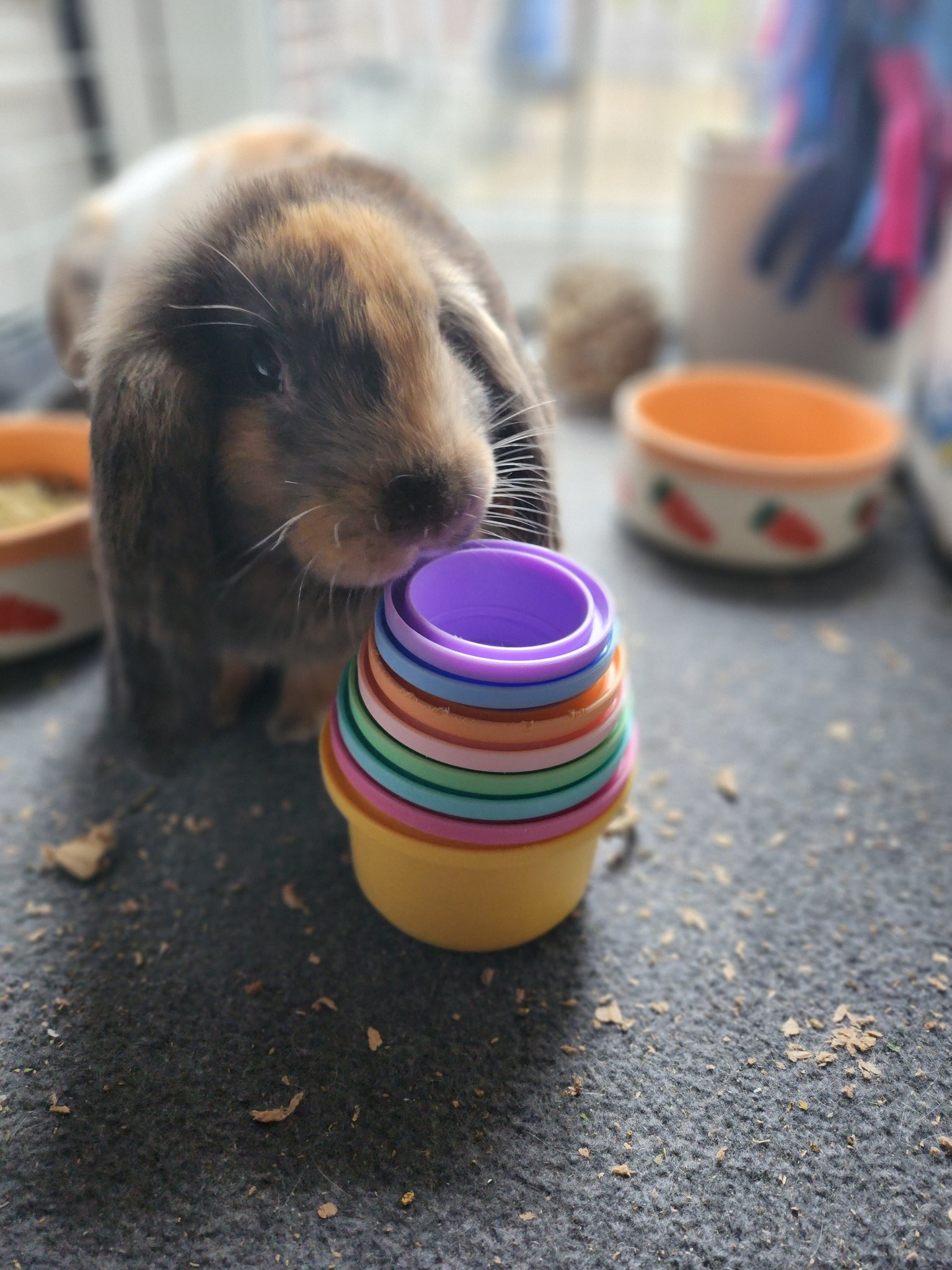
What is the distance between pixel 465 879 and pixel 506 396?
0.48 meters

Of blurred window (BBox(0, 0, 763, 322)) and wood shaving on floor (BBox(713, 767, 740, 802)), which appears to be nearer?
wood shaving on floor (BBox(713, 767, 740, 802))

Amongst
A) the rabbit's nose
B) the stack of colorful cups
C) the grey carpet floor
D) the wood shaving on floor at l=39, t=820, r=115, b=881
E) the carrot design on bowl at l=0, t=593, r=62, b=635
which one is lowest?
the grey carpet floor

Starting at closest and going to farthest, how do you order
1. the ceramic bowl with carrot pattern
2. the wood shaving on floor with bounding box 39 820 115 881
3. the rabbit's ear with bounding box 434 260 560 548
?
the rabbit's ear with bounding box 434 260 560 548, the wood shaving on floor with bounding box 39 820 115 881, the ceramic bowl with carrot pattern

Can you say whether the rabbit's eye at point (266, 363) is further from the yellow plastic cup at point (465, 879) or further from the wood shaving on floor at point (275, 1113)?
the wood shaving on floor at point (275, 1113)

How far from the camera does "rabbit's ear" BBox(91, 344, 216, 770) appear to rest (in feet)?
2.72

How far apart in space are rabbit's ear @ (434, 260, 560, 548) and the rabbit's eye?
18 centimetres

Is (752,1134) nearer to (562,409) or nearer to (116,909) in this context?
(116,909)

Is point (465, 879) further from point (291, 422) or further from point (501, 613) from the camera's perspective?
point (291, 422)

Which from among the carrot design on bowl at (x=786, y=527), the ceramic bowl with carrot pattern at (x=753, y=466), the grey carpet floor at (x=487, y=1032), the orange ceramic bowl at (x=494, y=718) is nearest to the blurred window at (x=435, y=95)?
the ceramic bowl with carrot pattern at (x=753, y=466)

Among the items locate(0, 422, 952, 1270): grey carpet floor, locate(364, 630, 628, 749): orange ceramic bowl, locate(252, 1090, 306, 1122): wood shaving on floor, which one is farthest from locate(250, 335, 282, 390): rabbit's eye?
locate(252, 1090, 306, 1122): wood shaving on floor

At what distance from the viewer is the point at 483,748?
0.78 meters

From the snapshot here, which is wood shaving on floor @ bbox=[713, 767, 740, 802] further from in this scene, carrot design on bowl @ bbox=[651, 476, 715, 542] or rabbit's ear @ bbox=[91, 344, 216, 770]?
rabbit's ear @ bbox=[91, 344, 216, 770]

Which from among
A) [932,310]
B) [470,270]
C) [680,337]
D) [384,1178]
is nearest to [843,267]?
[932,310]

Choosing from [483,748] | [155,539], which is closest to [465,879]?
[483,748]
